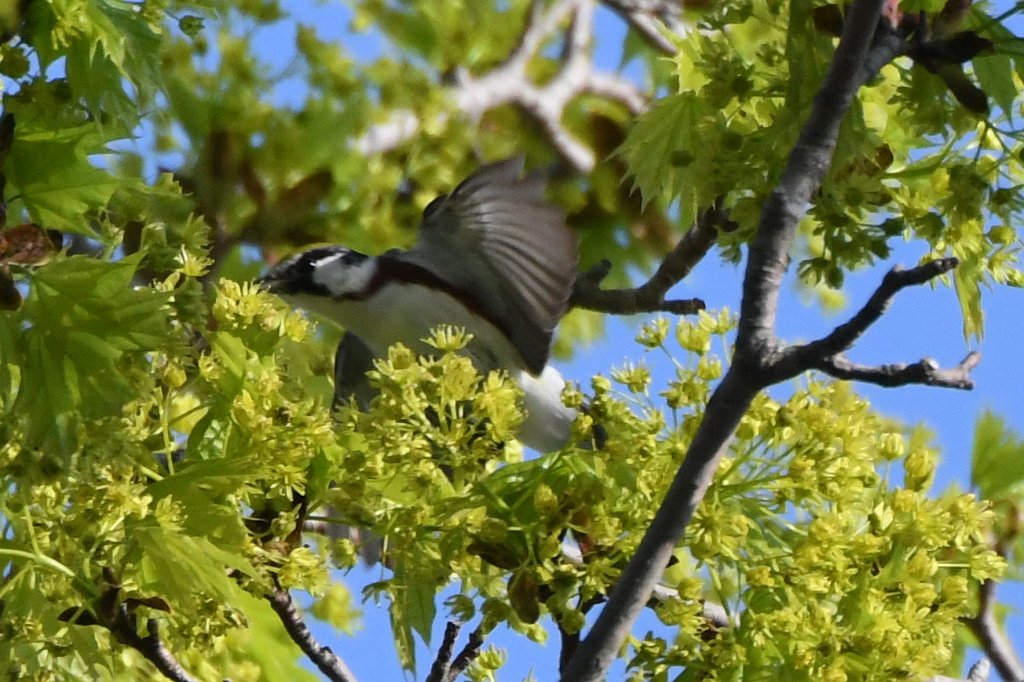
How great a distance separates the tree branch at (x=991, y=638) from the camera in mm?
2283

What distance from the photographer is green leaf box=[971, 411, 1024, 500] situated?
2072 millimetres

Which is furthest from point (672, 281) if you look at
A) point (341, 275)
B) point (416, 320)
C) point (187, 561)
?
point (187, 561)

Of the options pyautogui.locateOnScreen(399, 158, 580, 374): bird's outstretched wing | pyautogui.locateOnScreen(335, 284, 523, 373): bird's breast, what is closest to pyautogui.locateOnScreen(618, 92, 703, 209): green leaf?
pyautogui.locateOnScreen(399, 158, 580, 374): bird's outstretched wing

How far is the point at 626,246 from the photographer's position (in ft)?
13.7

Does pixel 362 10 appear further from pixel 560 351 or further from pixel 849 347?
pixel 849 347

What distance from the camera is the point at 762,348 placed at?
58.7 inches

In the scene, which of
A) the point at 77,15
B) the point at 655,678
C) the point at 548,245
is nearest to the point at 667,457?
the point at 655,678

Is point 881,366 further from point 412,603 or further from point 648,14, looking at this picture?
point 648,14

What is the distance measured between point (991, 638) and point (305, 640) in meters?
1.09

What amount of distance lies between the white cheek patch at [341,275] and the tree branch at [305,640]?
1.48 meters

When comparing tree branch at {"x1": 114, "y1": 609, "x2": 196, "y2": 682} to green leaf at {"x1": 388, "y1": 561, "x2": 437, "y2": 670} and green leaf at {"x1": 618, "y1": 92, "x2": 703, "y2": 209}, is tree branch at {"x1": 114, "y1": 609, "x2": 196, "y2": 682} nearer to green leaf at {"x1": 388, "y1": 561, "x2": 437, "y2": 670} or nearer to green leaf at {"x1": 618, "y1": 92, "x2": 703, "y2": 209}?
green leaf at {"x1": 388, "y1": 561, "x2": 437, "y2": 670}

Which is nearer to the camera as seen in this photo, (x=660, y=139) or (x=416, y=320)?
(x=660, y=139)

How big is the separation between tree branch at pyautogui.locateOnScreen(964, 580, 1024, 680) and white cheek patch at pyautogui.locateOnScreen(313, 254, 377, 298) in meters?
1.53

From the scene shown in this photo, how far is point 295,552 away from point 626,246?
8.35 feet
